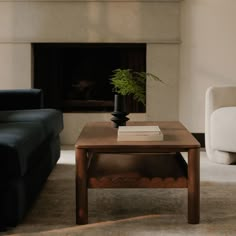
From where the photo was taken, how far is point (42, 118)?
10.3 ft

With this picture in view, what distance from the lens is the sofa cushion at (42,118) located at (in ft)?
10.2

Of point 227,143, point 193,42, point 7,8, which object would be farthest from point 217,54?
point 7,8

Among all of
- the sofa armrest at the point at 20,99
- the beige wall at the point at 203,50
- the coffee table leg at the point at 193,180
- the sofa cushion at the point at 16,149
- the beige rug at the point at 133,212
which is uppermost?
the beige wall at the point at 203,50

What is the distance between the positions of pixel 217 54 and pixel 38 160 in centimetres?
269

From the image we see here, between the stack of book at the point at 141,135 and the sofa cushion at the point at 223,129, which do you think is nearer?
the stack of book at the point at 141,135

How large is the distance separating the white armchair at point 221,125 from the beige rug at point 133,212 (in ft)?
1.74

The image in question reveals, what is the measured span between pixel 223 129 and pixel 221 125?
37 mm

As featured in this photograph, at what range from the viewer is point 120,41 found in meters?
4.98

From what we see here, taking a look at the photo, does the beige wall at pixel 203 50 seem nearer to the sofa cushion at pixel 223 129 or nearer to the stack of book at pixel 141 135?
the sofa cushion at pixel 223 129

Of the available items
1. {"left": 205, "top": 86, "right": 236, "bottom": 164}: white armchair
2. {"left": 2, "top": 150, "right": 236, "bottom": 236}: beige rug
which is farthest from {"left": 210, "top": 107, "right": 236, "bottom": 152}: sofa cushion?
{"left": 2, "top": 150, "right": 236, "bottom": 236}: beige rug

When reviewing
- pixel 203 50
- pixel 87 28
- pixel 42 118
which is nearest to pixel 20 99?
pixel 42 118

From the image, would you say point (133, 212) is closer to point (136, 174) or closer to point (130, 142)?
point (136, 174)

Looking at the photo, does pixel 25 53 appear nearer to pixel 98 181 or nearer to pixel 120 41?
pixel 120 41

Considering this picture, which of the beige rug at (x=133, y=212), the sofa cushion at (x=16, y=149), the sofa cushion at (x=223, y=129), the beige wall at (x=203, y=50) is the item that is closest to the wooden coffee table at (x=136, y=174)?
the beige rug at (x=133, y=212)
